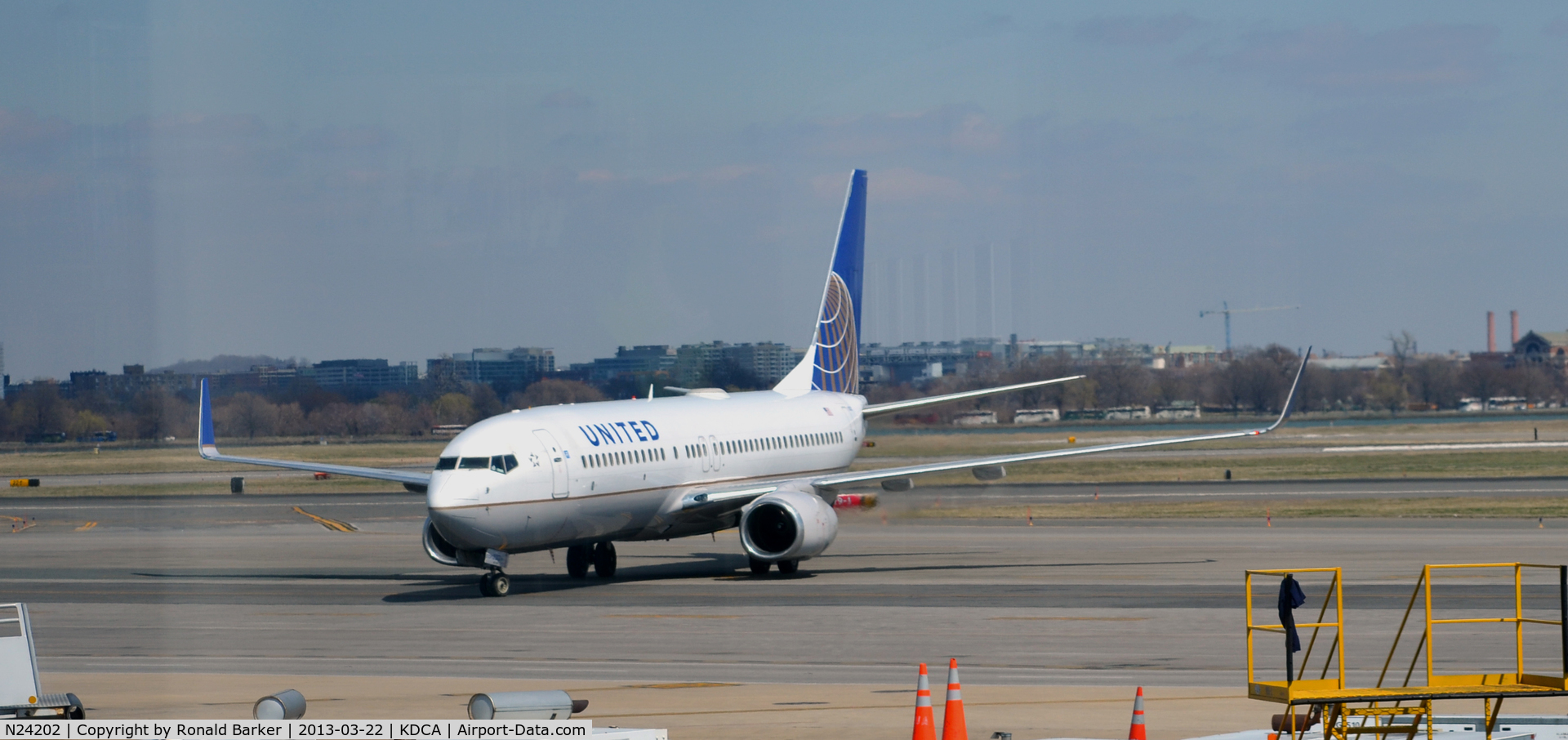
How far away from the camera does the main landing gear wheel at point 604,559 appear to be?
122 feet

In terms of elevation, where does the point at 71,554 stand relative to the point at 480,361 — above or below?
below

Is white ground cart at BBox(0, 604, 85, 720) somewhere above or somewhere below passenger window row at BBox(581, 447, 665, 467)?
below

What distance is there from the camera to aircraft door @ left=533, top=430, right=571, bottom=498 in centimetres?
3284

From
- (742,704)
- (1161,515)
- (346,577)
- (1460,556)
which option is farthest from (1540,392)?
(742,704)

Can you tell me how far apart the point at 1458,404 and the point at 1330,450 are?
8776 centimetres

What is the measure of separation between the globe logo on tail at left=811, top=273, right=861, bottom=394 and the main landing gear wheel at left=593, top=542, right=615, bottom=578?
1165 cm

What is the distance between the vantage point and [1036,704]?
18.4 m

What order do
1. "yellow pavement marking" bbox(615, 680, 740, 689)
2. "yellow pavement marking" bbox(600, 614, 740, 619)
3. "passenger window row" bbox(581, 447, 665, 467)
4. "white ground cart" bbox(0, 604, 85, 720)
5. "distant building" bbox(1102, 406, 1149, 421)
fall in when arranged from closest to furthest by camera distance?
1. "white ground cart" bbox(0, 604, 85, 720)
2. "yellow pavement marking" bbox(615, 680, 740, 689)
3. "yellow pavement marking" bbox(600, 614, 740, 619)
4. "passenger window row" bbox(581, 447, 665, 467)
5. "distant building" bbox(1102, 406, 1149, 421)

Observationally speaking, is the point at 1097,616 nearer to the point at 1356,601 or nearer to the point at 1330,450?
the point at 1356,601

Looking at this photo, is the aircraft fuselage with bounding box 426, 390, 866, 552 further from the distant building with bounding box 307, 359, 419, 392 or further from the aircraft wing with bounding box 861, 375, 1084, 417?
the distant building with bounding box 307, 359, 419, 392

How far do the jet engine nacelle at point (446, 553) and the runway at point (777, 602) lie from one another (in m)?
0.76

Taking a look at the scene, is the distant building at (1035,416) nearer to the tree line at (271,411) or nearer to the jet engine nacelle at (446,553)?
the tree line at (271,411)

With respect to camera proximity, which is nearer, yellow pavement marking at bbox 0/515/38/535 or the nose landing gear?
the nose landing gear

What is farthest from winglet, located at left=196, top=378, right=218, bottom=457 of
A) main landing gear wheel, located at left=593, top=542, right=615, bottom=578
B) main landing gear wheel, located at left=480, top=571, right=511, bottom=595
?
main landing gear wheel, located at left=480, top=571, right=511, bottom=595
